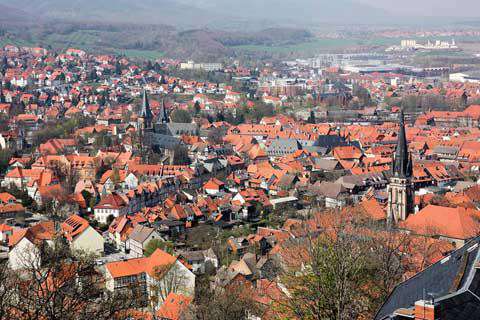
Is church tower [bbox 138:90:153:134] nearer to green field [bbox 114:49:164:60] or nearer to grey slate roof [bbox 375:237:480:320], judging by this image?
grey slate roof [bbox 375:237:480:320]

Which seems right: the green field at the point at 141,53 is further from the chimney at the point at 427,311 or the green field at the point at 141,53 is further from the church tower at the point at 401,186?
the chimney at the point at 427,311

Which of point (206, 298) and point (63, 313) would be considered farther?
point (206, 298)

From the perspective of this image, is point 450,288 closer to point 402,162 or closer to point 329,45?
point 402,162

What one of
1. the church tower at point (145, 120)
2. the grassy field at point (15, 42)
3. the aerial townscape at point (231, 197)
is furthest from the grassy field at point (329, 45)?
the church tower at point (145, 120)

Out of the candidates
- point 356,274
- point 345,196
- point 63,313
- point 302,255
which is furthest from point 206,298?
point 345,196

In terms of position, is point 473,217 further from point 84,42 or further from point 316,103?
point 84,42

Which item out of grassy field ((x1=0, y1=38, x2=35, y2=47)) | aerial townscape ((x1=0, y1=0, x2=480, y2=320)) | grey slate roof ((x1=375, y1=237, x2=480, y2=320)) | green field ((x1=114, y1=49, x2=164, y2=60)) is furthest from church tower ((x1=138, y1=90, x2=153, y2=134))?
green field ((x1=114, y1=49, x2=164, y2=60))
